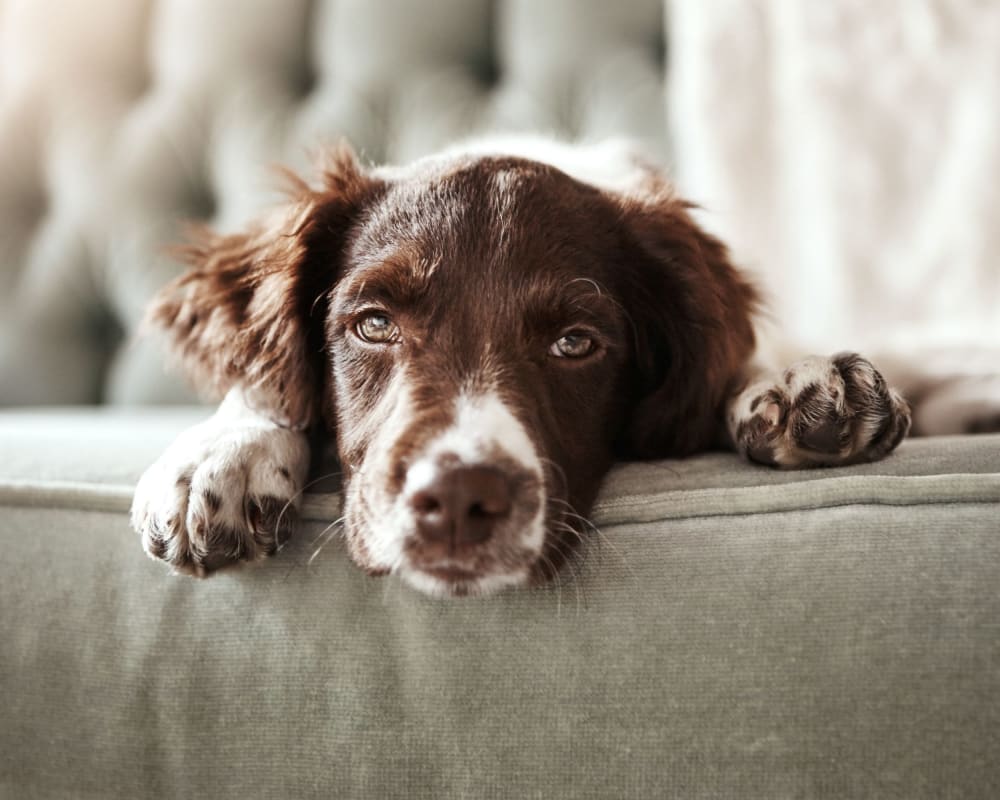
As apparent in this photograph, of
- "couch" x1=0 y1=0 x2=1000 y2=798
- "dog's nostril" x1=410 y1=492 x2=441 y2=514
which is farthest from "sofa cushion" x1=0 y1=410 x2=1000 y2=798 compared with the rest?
"dog's nostril" x1=410 y1=492 x2=441 y2=514

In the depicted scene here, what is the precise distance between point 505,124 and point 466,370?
1770 mm

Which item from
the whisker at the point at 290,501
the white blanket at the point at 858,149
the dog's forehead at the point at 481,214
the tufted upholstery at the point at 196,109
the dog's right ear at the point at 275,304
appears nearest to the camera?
the whisker at the point at 290,501

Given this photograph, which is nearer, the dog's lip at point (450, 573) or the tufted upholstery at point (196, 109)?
the dog's lip at point (450, 573)

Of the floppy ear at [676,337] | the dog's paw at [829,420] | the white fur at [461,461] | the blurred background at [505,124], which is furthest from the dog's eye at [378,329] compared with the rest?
the blurred background at [505,124]

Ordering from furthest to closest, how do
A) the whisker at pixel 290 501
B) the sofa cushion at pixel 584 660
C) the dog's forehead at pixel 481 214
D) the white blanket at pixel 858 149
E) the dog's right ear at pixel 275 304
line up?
the white blanket at pixel 858 149 → the dog's right ear at pixel 275 304 → the dog's forehead at pixel 481 214 → the whisker at pixel 290 501 → the sofa cushion at pixel 584 660

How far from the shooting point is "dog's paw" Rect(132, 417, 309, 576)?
1.20 meters

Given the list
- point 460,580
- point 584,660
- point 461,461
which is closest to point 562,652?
point 584,660

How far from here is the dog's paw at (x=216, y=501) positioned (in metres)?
1.20

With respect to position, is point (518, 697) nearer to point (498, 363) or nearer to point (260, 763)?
point (260, 763)

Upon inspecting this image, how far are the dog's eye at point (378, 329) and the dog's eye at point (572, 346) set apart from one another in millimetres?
272

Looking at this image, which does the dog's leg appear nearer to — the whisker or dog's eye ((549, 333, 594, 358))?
the whisker

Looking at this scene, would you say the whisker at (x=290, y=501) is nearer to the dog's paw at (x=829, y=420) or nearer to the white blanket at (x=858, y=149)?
the dog's paw at (x=829, y=420)

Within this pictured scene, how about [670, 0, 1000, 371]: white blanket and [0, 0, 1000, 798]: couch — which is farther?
[670, 0, 1000, 371]: white blanket

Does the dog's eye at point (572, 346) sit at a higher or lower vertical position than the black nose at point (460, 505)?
higher
